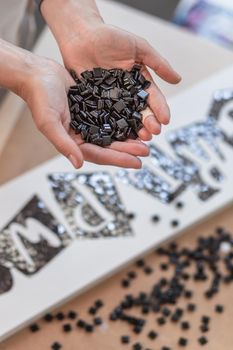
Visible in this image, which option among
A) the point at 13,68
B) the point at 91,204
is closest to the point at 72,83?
the point at 13,68

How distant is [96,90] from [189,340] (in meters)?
0.49

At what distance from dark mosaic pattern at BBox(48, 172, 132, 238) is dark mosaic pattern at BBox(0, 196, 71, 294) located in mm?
35

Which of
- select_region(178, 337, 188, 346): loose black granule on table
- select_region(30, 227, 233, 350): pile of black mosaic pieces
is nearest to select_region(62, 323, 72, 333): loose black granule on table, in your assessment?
select_region(30, 227, 233, 350): pile of black mosaic pieces

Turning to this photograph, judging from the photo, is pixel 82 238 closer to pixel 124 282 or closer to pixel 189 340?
pixel 124 282

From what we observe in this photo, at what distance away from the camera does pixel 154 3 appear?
183 centimetres

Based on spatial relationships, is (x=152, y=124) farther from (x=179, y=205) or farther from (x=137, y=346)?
(x=137, y=346)

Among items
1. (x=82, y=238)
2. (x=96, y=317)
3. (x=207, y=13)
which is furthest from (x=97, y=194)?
(x=207, y=13)

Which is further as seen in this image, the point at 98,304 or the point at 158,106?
the point at 98,304

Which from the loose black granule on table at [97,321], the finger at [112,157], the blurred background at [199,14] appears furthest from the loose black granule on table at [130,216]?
the blurred background at [199,14]

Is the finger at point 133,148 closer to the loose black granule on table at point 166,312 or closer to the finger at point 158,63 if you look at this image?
the finger at point 158,63

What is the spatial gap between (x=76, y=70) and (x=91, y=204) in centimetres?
28

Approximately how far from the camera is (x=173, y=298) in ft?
4.24

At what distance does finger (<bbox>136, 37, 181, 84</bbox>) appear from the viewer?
112 centimetres

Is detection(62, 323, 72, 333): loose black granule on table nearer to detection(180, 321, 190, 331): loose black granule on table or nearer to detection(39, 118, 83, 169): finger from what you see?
detection(180, 321, 190, 331): loose black granule on table
